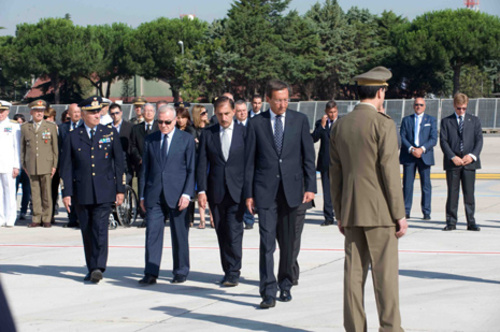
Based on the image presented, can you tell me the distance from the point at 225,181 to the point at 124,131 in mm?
5049

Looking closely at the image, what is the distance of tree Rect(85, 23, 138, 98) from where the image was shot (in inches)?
3752

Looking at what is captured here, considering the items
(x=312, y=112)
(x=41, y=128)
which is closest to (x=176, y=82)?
(x=312, y=112)

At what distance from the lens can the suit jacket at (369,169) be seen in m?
5.16

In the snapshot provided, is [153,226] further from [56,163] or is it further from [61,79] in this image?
[61,79]

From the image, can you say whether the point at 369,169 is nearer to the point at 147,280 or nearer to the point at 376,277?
the point at 376,277

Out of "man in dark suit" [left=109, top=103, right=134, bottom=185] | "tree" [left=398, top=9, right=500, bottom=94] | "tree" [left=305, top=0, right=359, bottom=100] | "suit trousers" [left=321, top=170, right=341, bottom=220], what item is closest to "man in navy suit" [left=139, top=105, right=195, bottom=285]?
"suit trousers" [left=321, top=170, right=341, bottom=220]

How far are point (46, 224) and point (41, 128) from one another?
1.60m

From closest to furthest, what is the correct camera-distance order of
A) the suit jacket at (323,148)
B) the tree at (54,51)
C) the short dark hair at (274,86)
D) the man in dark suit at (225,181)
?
the short dark hair at (274,86) → the man in dark suit at (225,181) → the suit jacket at (323,148) → the tree at (54,51)

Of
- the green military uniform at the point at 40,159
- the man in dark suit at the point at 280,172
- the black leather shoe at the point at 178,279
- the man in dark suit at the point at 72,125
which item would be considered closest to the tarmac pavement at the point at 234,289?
the black leather shoe at the point at 178,279

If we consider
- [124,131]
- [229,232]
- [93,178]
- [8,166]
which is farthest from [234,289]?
[8,166]

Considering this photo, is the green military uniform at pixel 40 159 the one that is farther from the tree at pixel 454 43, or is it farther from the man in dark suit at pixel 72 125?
the tree at pixel 454 43

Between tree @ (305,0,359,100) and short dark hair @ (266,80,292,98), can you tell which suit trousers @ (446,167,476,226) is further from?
tree @ (305,0,359,100)

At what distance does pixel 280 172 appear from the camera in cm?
692

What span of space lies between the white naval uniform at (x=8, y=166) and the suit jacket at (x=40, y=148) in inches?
5.4
